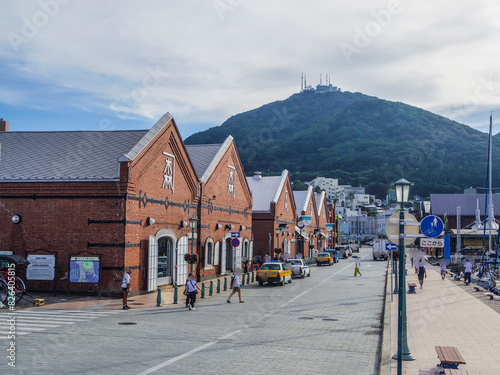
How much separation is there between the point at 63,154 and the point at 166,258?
8312 mm

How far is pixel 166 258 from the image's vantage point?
2869 centimetres

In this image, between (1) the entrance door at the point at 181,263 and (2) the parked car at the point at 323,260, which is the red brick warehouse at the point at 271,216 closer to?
(2) the parked car at the point at 323,260

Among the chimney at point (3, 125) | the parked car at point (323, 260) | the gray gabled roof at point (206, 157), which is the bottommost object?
the parked car at point (323, 260)

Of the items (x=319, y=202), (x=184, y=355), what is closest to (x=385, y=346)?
(x=184, y=355)

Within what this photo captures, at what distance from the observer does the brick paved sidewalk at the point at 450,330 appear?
11866 mm

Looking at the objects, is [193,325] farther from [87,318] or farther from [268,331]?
[87,318]

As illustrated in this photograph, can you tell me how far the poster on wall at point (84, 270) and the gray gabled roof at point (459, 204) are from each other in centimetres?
8120

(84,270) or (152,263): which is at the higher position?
(152,263)

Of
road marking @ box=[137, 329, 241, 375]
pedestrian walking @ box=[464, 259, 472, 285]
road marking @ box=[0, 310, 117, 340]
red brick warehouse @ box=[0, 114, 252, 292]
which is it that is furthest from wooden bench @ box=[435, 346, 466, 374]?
pedestrian walking @ box=[464, 259, 472, 285]

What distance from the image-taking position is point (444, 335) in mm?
15820

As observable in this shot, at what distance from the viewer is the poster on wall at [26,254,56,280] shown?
23422 mm

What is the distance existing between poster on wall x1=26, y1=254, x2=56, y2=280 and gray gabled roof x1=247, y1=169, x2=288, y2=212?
30.3 meters

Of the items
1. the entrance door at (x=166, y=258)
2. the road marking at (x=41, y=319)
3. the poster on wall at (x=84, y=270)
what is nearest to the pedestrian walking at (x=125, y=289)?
the road marking at (x=41, y=319)

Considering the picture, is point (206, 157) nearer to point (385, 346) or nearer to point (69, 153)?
point (69, 153)
